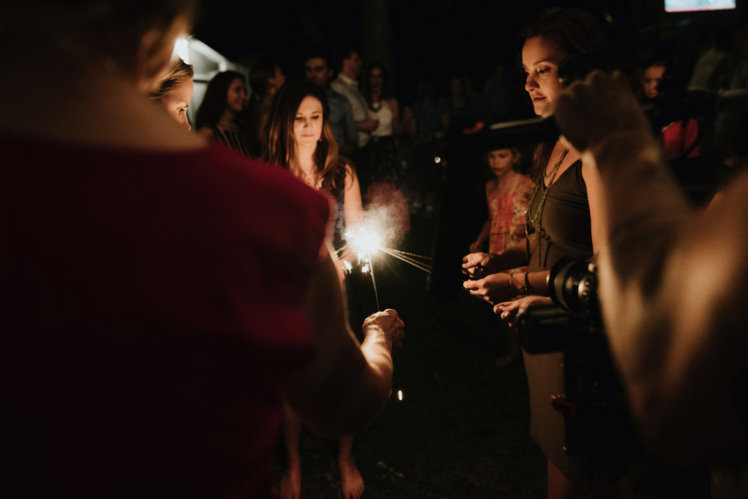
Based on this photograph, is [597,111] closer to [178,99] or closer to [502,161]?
[178,99]

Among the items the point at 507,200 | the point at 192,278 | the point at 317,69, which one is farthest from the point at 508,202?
the point at 192,278

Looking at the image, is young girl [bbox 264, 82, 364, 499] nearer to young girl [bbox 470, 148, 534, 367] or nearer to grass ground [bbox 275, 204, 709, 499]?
grass ground [bbox 275, 204, 709, 499]

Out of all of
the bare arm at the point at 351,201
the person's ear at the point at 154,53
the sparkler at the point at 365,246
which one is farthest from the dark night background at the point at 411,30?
the person's ear at the point at 154,53

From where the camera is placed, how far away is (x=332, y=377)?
1070mm

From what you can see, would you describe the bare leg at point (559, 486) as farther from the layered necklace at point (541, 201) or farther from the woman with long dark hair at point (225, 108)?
the woman with long dark hair at point (225, 108)

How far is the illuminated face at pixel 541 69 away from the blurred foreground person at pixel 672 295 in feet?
4.47

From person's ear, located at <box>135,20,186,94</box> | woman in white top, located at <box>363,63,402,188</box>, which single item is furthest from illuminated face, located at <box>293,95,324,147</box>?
woman in white top, located at <box>363,63,402,188</box>

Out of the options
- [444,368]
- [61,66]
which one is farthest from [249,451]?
[444,368]

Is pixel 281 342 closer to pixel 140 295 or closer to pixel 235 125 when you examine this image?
pixel 140 295

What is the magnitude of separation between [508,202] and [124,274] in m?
3.86

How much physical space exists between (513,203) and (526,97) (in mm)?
1603

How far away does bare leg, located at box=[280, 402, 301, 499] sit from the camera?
344 cm

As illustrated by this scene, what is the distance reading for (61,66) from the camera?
712 mm

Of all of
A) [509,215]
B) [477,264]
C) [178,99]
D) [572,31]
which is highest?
[572,31]
